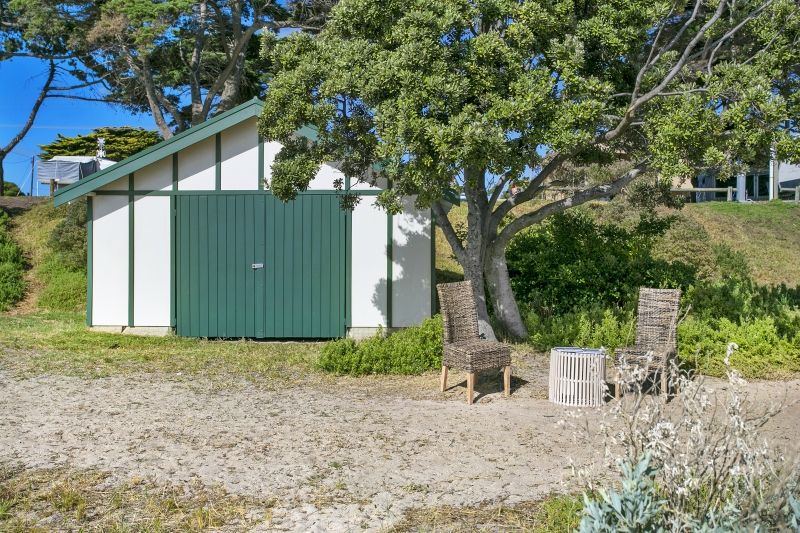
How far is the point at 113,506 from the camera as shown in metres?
4.40

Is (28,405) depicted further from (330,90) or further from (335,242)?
(335,242)

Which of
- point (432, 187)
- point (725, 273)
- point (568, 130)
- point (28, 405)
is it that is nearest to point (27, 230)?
point (28, 405)

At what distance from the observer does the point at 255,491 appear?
15.5 feet

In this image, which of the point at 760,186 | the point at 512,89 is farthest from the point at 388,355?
the point at 760,186

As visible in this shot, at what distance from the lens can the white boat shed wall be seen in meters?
12.0

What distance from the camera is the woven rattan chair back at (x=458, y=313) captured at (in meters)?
7.84

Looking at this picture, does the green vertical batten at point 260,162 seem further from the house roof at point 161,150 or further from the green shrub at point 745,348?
the green shrub at point 745,348

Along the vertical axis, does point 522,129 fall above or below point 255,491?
above

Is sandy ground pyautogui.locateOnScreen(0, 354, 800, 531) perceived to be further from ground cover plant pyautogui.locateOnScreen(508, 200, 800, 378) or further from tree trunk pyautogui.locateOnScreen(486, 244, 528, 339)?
tree trunk pyautogui.locateOnScreen(486, 244, 528, 339)

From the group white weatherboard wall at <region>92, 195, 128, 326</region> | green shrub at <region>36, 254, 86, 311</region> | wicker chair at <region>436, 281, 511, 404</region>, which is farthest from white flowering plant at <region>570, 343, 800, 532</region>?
green shrub at <region>36, 254, 86, 311</region>

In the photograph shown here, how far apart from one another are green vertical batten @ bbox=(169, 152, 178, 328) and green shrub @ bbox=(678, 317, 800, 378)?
800 cm

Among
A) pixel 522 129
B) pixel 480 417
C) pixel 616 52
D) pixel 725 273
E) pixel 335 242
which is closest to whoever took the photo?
pixel 480 417

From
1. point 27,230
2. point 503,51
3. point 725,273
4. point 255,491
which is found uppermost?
point 503,51

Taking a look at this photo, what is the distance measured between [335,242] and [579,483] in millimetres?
7914
